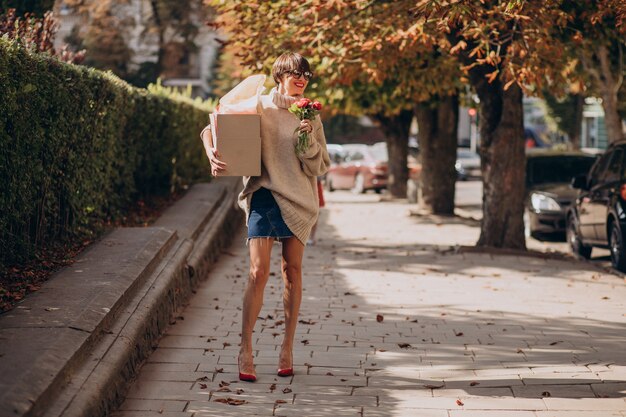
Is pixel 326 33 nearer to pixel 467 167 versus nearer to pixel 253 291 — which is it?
pixel 253 291

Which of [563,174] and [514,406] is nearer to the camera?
[514,406]

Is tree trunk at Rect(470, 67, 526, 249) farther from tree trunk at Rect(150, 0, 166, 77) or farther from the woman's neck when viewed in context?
tree trunk at Rect(150, 0, 166, 77)

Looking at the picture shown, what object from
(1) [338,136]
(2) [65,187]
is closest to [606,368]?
(2) [65,187]

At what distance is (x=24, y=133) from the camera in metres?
7.89

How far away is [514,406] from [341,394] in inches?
39.5

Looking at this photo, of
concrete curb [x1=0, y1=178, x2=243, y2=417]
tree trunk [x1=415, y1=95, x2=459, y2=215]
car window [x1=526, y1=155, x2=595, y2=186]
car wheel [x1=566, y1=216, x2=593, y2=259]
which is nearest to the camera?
concrete curb [x1=0, y1=178, x2=243, y2=417]

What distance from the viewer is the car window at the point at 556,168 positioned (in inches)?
832

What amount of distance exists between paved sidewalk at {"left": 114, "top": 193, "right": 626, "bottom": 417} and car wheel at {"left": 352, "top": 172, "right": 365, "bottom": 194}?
2134 cm

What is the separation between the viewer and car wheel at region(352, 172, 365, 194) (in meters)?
35.5

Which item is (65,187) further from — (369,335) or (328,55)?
(328,55)

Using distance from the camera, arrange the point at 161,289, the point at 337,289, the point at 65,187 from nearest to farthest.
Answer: the point at 161,289 < the point at 65,187 < the point at 337,289

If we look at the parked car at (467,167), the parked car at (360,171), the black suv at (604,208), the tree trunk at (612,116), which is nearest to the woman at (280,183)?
the black suv at (604,208)

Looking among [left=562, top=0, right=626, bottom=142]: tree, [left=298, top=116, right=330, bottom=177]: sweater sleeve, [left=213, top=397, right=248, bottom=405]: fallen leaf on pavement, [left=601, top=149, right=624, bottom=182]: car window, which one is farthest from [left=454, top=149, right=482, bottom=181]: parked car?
[left=213, top=397, right=248, bottom=405]: fallen leaf on pavement

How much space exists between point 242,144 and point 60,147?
2770 millimetres
